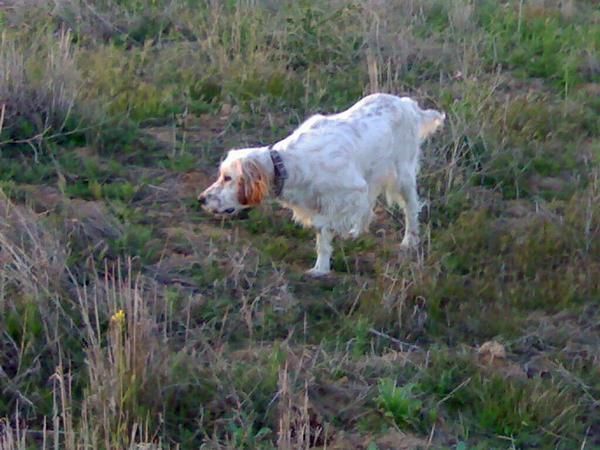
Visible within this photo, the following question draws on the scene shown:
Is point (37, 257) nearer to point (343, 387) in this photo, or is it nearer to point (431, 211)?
point (343, 387)

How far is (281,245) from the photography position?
6.48 metres

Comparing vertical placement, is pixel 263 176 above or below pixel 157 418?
above

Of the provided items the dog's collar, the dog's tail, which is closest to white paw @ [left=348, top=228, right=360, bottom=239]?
the dog's collar

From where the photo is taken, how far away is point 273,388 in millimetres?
4633

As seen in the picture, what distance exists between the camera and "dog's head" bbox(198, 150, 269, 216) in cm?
588

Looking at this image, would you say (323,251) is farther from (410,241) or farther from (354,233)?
(410,241)

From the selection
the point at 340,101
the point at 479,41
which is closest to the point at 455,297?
the point at 340,101

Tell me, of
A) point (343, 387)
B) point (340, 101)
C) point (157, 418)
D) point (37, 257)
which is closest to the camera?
point (157, 418)

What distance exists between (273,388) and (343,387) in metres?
0.33

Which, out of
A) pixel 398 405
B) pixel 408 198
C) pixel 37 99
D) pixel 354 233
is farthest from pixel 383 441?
pixel 37 99

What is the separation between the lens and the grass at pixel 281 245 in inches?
180

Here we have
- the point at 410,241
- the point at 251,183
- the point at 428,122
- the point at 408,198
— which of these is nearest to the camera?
the point at 251,183

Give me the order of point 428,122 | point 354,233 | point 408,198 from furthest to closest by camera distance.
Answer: point 428,122 → point 408,198 → point 354,233

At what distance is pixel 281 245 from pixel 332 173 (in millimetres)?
541
